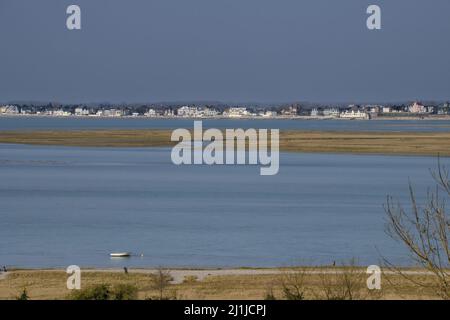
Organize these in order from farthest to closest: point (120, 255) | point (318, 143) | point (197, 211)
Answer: point (318, 143) < point (197, 211) < point (120, 255)

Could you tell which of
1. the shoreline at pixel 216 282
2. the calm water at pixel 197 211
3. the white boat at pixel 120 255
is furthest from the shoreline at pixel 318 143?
the shoreline at pixel 216 282

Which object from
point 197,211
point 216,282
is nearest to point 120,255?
point 216,282

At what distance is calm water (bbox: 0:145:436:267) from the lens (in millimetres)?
24547

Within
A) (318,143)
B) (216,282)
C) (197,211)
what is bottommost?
(216,282)

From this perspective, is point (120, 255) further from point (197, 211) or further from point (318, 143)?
point (318, 143)

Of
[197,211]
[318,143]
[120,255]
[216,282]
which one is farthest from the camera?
[318,143]

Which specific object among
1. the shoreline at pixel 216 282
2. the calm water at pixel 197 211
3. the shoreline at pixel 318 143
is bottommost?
the shoreline at pixel 216 282

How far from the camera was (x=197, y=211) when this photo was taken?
35.2 m

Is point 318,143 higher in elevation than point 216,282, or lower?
higher

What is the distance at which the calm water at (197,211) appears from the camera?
24.5 m

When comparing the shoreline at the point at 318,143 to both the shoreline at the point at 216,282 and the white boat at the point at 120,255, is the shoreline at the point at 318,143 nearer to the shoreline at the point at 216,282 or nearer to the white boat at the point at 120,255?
the white boat at the point at 120,255

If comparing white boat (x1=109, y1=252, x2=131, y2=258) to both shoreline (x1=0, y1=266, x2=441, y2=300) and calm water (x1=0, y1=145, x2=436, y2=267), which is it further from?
shoreline (x1=0, y1=266, x2=441, y2=300)

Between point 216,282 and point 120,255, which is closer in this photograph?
point 216,282
